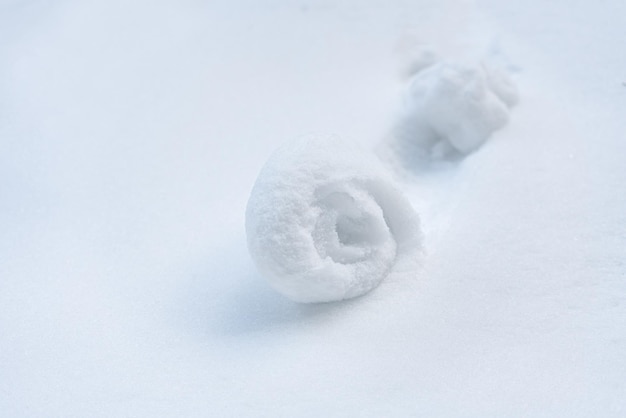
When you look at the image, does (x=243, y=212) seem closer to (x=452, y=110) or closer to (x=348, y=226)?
(x=348, y=226)

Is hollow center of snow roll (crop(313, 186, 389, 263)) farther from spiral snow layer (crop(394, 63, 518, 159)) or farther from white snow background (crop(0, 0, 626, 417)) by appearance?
spiral snow layer (crop(394, 63, 518, 159))

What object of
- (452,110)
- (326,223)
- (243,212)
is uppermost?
(452,110)

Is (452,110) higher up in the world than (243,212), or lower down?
higher up

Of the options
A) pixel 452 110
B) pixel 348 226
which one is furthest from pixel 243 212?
pixel 452 110

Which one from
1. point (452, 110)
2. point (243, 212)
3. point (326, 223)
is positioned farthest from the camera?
point (452, 110)

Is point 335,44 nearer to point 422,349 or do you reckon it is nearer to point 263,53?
point 263,53

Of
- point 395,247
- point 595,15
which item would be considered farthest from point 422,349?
point 595,15

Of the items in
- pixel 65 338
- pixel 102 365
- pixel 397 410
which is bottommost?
pixel 397 410

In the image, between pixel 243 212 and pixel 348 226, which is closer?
pixel 348 226

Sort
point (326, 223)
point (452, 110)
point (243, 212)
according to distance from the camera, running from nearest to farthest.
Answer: point (326, 223) < point (243, 212) < point (452, 110)
